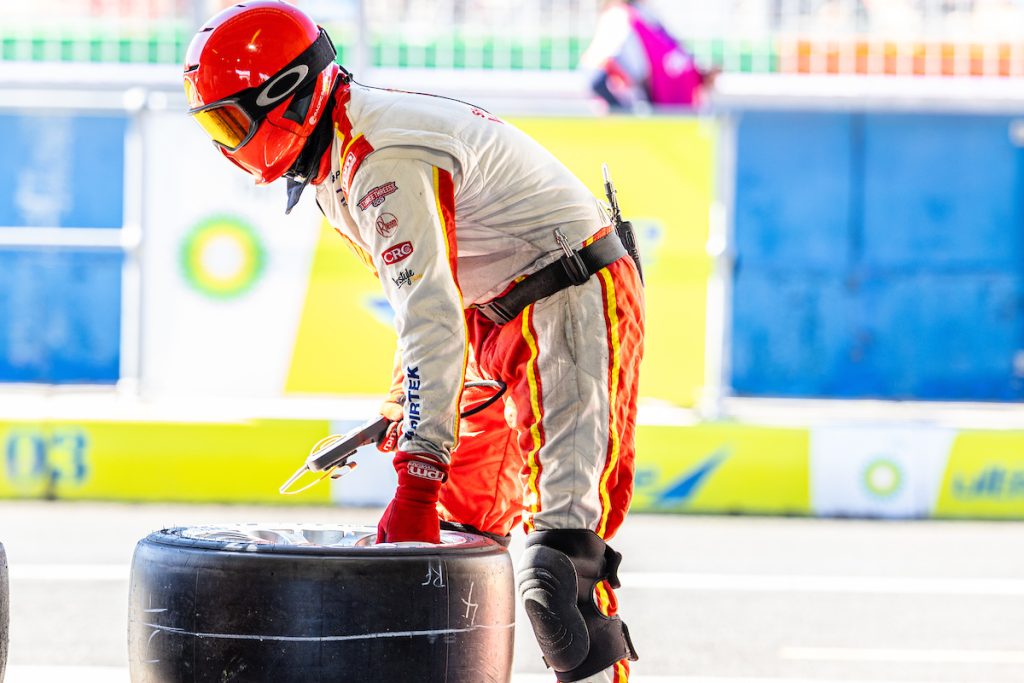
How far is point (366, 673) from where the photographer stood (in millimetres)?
2883

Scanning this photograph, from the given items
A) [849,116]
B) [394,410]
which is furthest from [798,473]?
[849,116]

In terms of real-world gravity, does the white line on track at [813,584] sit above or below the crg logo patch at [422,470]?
below

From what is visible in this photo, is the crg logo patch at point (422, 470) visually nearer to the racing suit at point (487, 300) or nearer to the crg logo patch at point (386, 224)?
the racing suit at point (487, 300)

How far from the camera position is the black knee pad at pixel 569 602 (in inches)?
132

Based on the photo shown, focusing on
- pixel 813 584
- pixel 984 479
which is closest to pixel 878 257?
pixel 984 479

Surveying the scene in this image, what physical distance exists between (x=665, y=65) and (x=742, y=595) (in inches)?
193

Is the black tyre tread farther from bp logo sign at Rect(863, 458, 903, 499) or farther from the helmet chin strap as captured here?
bp logo sign at Rect(863, 458, 903, 499)

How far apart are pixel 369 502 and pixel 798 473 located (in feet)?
6.96

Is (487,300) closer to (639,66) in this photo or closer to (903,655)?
(903,655)

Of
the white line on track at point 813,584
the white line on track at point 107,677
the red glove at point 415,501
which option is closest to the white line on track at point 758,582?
the white line on track at point 813,584

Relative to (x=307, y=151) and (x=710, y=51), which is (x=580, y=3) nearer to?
(x=710, y=51)

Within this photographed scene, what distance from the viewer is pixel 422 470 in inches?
122

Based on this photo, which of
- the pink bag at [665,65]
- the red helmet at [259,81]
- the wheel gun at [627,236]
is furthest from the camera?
the pink bag at [665,65]

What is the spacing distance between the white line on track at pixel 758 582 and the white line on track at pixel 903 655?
939 mm
